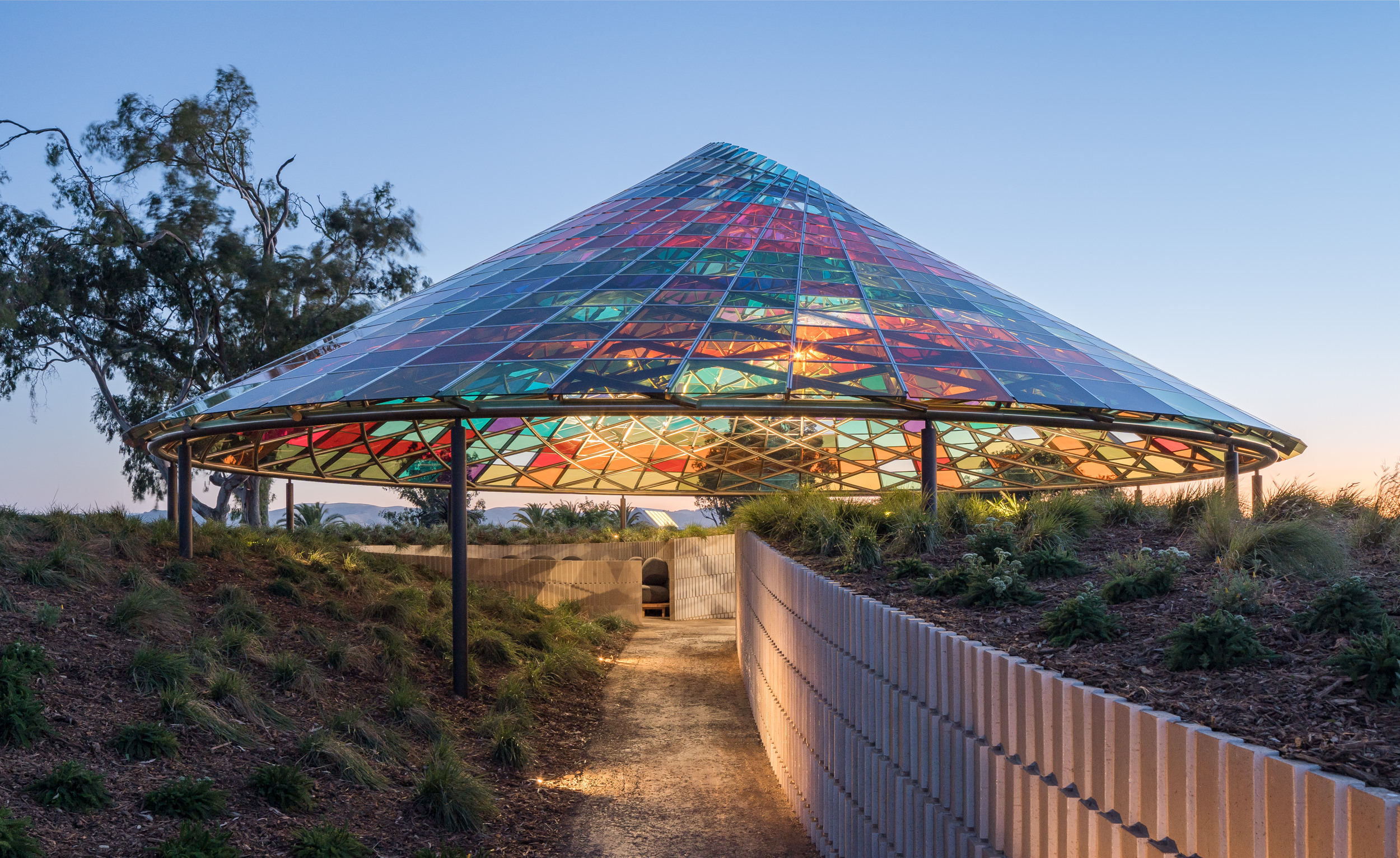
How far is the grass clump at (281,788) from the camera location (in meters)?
9.20

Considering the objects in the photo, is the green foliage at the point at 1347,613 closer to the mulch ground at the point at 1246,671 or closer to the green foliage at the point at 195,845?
the mulch ground at the point at 1246,671

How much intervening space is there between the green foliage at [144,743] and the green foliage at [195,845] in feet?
4.76

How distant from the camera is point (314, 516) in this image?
4328 cm

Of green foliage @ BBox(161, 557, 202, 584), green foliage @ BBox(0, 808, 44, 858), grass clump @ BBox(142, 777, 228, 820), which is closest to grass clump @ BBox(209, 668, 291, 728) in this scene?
grass clump @ BBox(142, 777, 228, 820)

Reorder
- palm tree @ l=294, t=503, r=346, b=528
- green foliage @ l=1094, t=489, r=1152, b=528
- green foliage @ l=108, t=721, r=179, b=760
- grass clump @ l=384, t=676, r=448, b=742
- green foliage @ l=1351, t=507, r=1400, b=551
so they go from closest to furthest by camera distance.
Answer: green foliage @ l=1351, t=507, r=1400, b=551
green foliage @ l=108, t=721, r=179, b=760
green foliage @ l=1094, t=489, r=1152, b=528
grass clump @ l=384, t=676, r=448, b=742
palm tree @ l=294, t=503, r=346, b=528

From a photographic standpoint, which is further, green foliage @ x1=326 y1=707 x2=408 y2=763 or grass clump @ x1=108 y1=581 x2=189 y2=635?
grass clump @ x1=108 y1=581 x2=189 y2=635

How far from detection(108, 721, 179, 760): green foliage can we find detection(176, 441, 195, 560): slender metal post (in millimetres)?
8299

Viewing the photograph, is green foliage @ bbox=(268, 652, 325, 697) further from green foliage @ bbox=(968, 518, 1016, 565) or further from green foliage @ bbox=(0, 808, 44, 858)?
green foliage @ bbox=(968, 518, 1016, 565)

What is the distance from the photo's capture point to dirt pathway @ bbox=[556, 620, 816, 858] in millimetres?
10734

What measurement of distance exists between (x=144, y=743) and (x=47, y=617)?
3.25 m

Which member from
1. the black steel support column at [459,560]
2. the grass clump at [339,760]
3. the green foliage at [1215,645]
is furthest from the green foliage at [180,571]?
the green foliage at [1215,645]

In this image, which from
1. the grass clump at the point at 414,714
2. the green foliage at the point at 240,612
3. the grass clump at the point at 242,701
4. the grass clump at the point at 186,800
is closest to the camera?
the grass clump at the point at 186,800

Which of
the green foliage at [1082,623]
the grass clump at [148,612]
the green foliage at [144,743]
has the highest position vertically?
Answer: the green foliage at [1082,623]

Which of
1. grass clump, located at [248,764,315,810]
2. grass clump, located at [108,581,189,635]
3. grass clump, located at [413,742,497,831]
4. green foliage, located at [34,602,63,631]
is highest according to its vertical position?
green foliage, located at [34,602,63,631]
